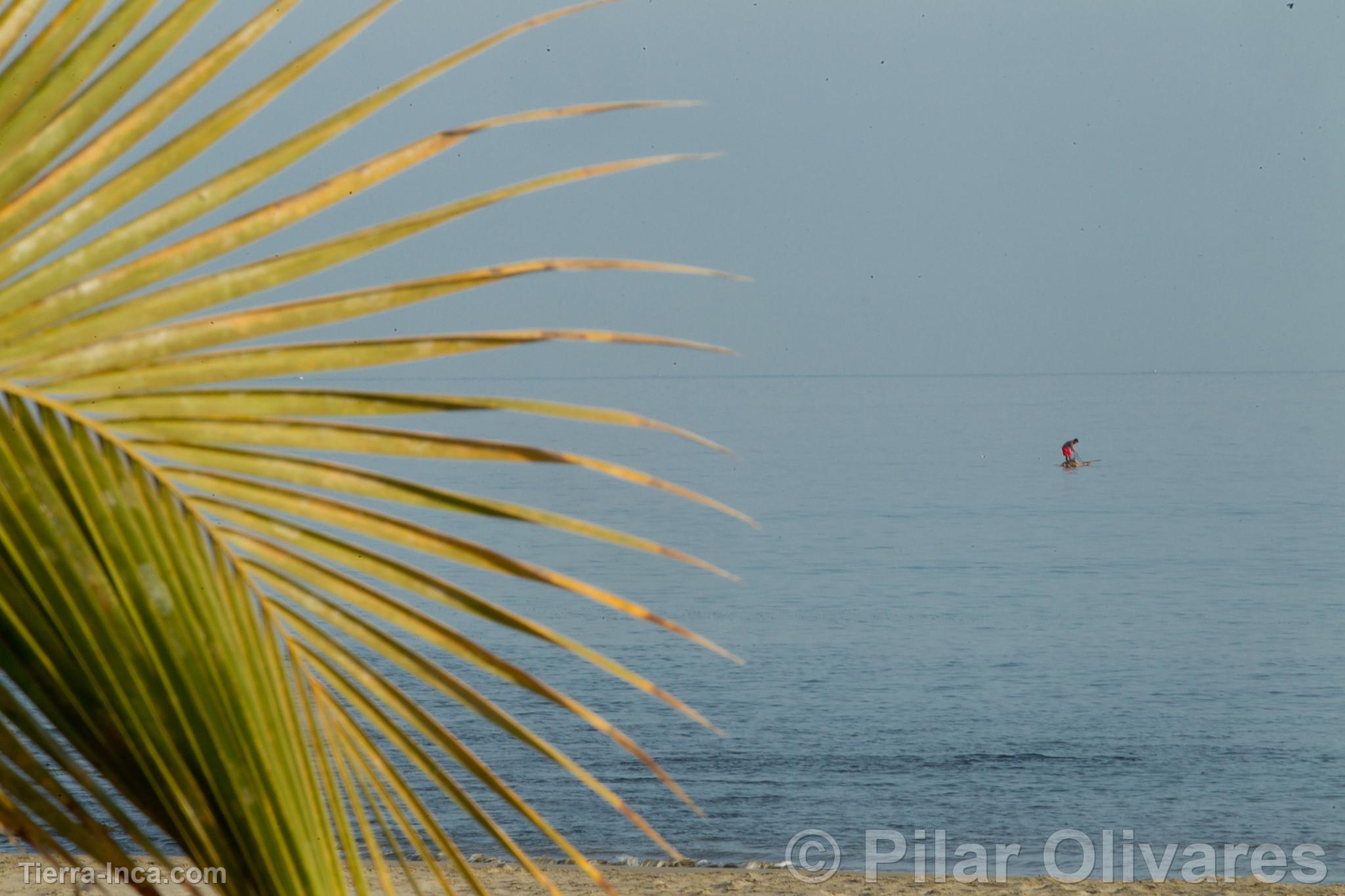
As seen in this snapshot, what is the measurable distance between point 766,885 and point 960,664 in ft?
49.4

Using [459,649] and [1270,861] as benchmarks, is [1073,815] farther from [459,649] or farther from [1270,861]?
[459,649]

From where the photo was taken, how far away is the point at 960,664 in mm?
24938

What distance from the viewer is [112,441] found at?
1.04 m

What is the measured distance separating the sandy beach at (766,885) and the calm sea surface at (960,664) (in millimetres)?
1664

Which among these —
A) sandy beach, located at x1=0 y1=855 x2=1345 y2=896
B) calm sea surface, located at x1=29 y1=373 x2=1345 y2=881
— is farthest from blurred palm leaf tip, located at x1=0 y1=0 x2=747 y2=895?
sandy beach, located at x1=0 y1=855 x2=1345 y2=896

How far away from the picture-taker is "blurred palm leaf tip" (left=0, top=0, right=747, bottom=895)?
1011mm

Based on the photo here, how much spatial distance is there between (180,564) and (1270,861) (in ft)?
49.6

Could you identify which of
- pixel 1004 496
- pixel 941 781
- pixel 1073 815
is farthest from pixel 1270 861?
pixel 1004 496

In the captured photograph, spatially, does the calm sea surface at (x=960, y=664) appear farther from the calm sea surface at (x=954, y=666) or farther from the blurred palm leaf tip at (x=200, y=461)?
the blurred palm leaf tip at (x=200, y=461)

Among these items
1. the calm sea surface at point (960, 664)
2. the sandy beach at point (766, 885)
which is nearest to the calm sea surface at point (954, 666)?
the calm sea surface at point (960, 664)

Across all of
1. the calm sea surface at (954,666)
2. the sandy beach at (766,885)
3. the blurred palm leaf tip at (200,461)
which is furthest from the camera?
the calm sea surface at (954,666)

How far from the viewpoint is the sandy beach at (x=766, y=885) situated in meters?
10.5

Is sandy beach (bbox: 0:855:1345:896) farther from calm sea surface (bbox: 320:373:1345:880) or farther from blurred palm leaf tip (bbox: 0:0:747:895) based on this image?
blurred palm leaf tip (bbox: 0:0:747:895)

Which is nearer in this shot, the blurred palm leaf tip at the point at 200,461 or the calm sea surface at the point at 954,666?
the blurred palm leaf tip at the point at 200,461
